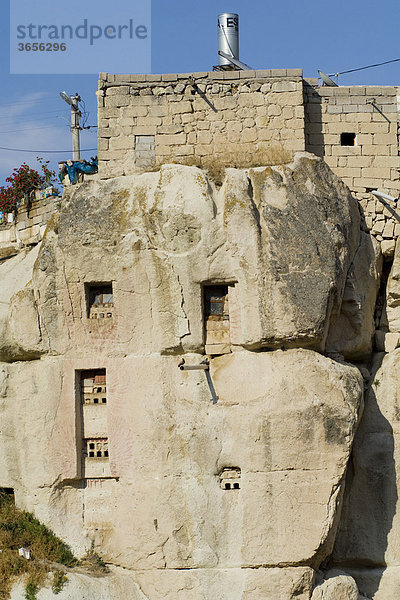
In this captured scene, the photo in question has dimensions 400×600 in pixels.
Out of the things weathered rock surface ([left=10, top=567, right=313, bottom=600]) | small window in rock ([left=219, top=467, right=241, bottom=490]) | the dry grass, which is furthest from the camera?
small window in rock ([left=219, top=467, right=241, bottom=490])

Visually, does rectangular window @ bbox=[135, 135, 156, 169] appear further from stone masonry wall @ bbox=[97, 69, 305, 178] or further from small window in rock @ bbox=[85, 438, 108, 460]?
small window in rock @ bbox=[85, 438, 108, 460]

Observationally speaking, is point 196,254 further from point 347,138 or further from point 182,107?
point 347,138

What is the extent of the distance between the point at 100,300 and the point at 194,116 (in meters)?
3.41

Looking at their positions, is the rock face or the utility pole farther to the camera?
the utility pole

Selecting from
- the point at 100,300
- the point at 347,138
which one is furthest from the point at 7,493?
the point at 347,138

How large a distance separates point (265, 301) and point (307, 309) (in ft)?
2.05

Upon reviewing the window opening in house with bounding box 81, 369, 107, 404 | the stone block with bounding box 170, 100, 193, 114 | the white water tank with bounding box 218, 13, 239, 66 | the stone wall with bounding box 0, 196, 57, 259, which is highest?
the white water tank with bounding box 218, 13, 239, 66

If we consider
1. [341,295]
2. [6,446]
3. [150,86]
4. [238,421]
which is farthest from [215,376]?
[150,86]

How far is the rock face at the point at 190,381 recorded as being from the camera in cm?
1617

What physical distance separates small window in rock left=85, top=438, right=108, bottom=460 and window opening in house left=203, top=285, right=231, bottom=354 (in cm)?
215

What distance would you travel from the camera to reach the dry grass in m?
15.7

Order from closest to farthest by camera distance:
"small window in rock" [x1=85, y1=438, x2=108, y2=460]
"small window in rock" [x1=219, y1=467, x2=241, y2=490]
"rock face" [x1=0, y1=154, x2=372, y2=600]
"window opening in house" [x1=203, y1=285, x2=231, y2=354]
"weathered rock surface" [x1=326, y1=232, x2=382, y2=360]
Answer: "rock face" [x1=0, y1=154, x2=372, y2=600] < "small window in rock" [x1=219, y1=467, x2=241, y2=490] < "window opening in house" [x1=203, y1=285, x2=231, y2=354] < "small window in rock" [x1=85, y1=438, x2=108, y2=460] < "weathered rock surface" [x1=326, y1=232, x2=382, y2=360]

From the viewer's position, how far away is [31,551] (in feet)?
53.7

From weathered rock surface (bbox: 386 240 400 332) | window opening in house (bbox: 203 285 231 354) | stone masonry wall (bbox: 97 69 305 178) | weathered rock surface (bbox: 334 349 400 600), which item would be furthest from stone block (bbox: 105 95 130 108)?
weathered rock surface (bbox: 334 349 400 600)
